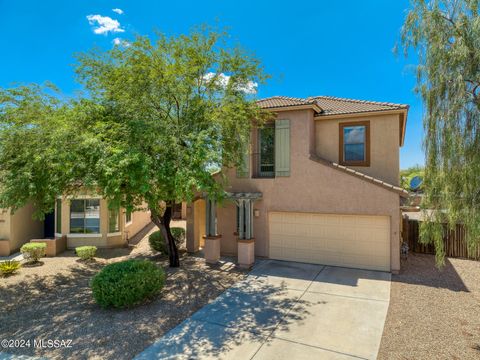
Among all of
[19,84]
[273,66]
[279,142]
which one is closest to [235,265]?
[279,142]

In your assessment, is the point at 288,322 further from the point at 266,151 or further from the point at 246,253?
the point at 266,151

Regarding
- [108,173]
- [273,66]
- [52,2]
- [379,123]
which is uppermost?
[52,2]

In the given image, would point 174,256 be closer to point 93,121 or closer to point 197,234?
point 197,234

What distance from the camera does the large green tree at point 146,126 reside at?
8.20 metres

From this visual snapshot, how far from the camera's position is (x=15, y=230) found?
1535 cm

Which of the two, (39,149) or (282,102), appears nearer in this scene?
(39,149)

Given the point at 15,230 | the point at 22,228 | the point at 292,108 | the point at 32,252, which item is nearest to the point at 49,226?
the point at 22,228

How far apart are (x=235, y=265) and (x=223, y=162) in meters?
4.79

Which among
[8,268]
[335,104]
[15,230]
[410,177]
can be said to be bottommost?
[8,268]

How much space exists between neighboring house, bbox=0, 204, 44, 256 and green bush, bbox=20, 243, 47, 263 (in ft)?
8.75

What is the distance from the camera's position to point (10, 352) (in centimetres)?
614

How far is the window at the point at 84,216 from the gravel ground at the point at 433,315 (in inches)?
592

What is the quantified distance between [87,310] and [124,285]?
147 cm

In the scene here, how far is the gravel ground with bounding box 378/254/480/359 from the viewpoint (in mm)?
5974
